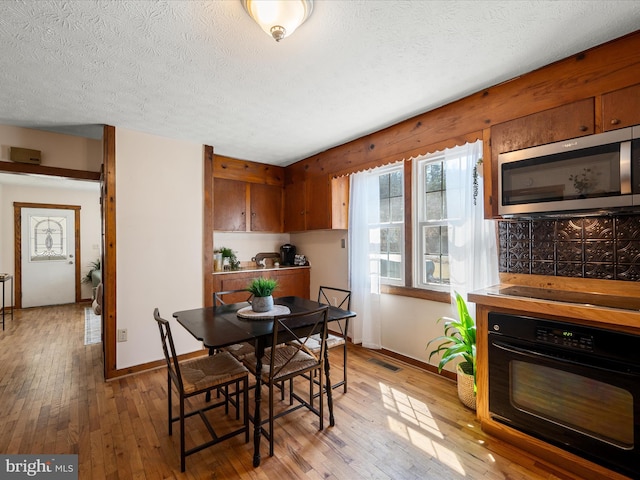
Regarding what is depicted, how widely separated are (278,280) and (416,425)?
8.01 ft

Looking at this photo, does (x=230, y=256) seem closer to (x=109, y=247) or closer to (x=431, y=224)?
(x=109, y=247)

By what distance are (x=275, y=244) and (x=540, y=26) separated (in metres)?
3.83

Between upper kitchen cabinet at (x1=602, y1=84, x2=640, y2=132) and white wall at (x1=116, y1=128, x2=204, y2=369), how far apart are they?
3.46m

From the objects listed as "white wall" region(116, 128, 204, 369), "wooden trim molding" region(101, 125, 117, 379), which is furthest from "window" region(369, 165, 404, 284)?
"wooden trim molding" region(101, 125, 117, 379)

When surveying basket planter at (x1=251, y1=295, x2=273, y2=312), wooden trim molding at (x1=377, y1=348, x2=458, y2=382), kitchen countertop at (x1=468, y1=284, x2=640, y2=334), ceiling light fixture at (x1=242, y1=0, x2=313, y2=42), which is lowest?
wooden trim molding at (x1=377, y1=348, x2=458, y2=382)

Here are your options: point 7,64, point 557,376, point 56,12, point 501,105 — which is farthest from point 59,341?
point 501,105

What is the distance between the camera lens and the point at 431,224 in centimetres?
303

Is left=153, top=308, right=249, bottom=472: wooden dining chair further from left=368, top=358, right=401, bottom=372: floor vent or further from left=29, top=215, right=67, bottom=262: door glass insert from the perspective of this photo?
left=29, top=215, right=67, bottom=262: door glass insert

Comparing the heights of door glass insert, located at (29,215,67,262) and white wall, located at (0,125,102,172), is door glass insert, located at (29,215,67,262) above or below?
below

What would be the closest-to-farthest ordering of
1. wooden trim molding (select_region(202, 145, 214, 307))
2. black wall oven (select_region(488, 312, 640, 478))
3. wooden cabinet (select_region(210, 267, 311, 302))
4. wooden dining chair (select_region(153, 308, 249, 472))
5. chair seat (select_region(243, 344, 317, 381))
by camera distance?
black wall oven (select_region(488, 312, 640, 478)) < wooden dining chair (select_region(153, 308, 249, 472)) < chair seat (select_region(243, 344, 317, 381)) < wooden trim molding (select_region(202, 145, 214, 307)) < wooden cabinet (select_region(210, 267, 311, 302))

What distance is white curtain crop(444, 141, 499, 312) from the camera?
2.39 metres

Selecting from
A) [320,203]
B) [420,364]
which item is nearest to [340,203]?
[320,203]

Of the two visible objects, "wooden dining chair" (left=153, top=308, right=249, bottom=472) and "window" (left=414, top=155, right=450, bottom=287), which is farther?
"window" (left=414, top=155, right=450, bottom=287)

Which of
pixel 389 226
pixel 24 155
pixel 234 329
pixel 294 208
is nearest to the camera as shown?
pixel 234 329
